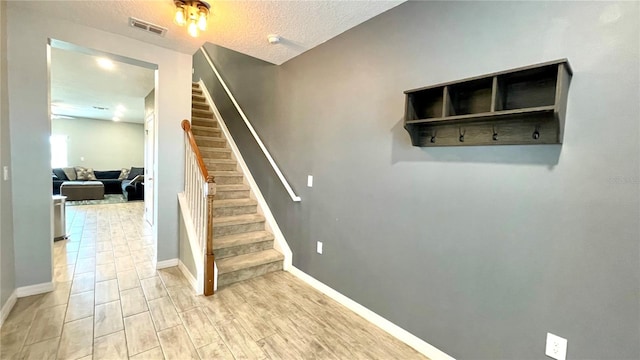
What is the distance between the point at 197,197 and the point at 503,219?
263 cm

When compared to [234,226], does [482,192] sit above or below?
above

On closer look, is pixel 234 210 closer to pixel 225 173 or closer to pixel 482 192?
pixel 225 173

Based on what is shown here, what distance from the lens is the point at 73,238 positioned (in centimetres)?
404

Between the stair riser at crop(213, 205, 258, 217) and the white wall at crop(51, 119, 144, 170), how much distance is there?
9.31 m

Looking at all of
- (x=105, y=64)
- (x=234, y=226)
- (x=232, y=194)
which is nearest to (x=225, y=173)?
(x=232, y=194)

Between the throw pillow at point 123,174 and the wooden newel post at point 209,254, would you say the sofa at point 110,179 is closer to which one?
the throw pillow at point 123,174

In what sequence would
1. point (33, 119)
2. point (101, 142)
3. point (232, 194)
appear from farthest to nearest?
point (101, 142) → point (232, 194) → point (33, 119)

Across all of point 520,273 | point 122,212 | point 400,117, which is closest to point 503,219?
point 520,273

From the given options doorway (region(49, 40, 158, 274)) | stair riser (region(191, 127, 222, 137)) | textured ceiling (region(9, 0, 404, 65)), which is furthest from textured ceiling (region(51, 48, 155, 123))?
textured ceiling (region(9, 0, 404, 65))

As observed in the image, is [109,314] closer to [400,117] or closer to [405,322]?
[405,322]

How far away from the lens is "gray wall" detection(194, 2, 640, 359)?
1.20 m

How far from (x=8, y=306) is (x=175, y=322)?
4.27ft

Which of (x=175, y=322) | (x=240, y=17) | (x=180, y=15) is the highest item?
(x=240, y=17)

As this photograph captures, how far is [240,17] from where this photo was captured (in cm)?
216
